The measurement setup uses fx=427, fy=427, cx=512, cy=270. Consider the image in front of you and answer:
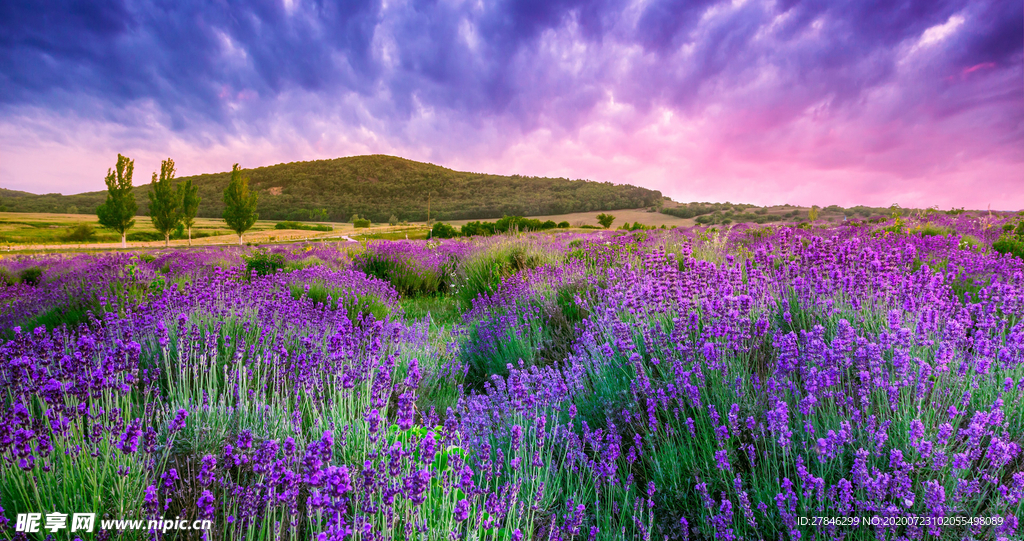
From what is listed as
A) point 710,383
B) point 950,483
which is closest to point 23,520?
point 710,383

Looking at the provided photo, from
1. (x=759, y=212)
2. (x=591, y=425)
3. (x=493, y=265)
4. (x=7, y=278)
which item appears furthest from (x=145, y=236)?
(x=759, y=212)

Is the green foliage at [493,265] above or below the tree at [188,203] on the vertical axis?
below

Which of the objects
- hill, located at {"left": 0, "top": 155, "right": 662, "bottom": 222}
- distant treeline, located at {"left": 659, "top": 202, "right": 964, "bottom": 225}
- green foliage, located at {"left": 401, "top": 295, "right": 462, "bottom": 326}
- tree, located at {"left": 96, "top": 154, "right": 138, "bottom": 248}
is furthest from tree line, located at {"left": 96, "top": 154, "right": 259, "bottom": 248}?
distant treeline, located at {"left": 659, "top": 202, "right": 964, "bottom": 225}

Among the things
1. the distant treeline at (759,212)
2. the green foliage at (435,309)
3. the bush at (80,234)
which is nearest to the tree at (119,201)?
the bush at (80,234)

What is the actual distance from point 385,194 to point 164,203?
31.0 meters

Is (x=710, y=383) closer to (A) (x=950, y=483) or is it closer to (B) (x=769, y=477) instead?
(B) (x=769, y=477)

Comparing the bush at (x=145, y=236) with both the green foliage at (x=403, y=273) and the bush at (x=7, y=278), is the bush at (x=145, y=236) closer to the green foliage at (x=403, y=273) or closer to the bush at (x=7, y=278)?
the bush at (x=7, y=278)

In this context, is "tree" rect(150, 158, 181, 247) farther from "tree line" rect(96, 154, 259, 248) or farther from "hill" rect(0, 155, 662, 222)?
"hill" rect(0, 155, 662, 222)

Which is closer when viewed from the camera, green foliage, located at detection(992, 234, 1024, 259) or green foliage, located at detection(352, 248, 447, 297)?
green foliage, located at detection(992, 234, 1024, 259)

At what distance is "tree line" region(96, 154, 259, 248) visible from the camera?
36.2 meters

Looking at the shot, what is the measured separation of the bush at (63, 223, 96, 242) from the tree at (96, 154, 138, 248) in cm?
563

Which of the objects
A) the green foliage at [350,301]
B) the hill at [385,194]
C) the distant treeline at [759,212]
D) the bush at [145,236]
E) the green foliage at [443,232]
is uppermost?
the hill at [385,194]

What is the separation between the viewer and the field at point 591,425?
4.75 feet

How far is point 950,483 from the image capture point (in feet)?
5.16
